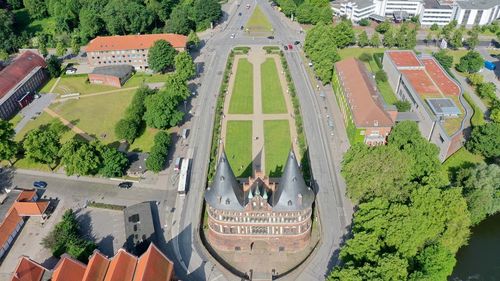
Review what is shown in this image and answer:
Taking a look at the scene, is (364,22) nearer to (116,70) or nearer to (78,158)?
(116,70)

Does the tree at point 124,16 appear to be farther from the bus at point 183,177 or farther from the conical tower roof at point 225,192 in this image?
the conical tower roof at point 225,192

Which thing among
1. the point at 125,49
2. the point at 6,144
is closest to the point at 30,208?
the point at 6,144

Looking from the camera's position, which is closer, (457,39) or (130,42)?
(130,42)

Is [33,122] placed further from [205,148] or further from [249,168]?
[249,168]

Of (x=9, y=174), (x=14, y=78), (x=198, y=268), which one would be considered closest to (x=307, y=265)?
(x=198, y=268)

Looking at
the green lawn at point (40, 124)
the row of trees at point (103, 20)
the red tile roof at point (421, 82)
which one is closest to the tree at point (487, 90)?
the red tile roof at point (421, 82)

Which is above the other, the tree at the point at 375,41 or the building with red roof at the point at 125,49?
the building with red roof at the point at 125,49

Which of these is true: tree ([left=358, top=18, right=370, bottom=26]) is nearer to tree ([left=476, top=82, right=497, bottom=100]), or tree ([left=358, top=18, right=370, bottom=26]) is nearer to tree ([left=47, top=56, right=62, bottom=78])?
tree ([left=476, top=82, right=497, bottom=100])
